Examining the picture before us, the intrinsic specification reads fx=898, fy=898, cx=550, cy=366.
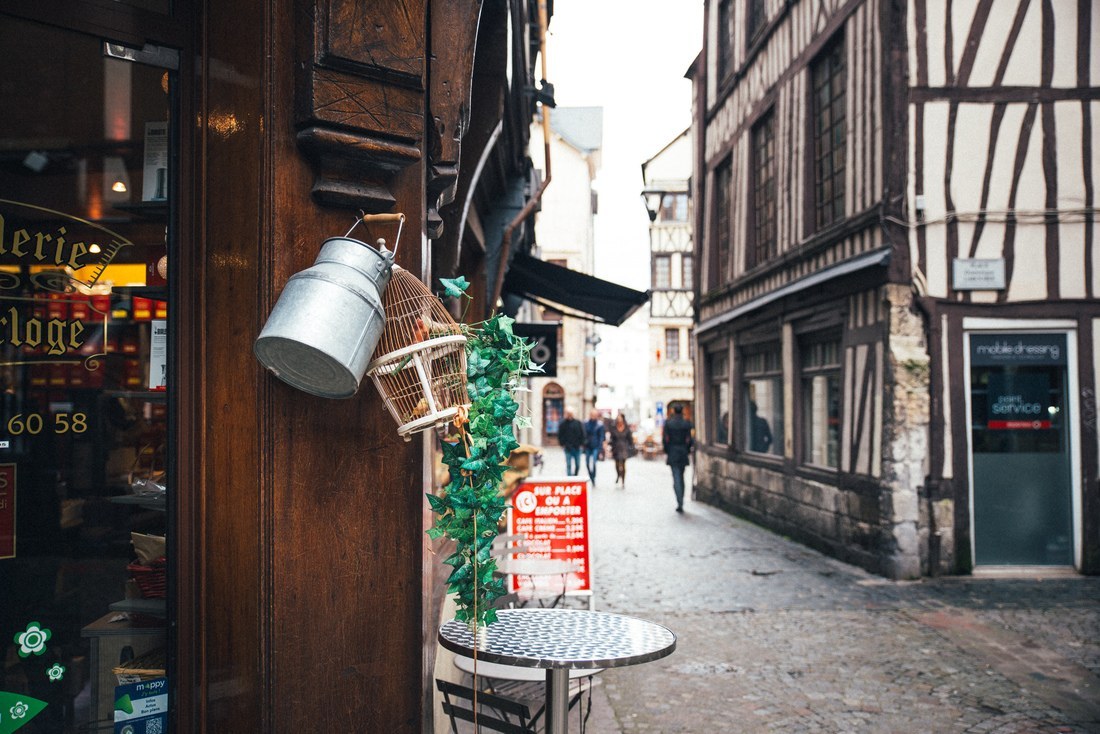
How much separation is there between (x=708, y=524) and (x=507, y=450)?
10801 millimetres

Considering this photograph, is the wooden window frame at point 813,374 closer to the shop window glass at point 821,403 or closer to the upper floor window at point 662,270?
the shop window glass at point 821,403

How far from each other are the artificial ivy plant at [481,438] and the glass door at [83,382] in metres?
0.77

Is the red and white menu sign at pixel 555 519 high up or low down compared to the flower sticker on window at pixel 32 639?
down

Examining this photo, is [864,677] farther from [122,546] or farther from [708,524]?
[708,524]

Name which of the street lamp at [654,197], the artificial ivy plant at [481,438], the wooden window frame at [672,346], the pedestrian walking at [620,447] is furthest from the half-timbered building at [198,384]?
the wooden window frame at [672,346]

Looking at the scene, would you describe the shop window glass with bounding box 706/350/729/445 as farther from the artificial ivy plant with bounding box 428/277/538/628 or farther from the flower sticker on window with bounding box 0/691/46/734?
the flower sticker on window with bounding box 0/691/46/734

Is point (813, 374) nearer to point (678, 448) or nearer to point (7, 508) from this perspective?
point (678, 448)

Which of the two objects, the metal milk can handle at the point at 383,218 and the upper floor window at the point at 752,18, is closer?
the metal milk can handle at the point at 383,218

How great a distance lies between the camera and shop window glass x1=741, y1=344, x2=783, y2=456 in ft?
41.5

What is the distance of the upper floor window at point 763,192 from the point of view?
1283cm

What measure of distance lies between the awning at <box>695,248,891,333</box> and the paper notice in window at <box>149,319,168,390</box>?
7627 millimetres

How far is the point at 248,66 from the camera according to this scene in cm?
238

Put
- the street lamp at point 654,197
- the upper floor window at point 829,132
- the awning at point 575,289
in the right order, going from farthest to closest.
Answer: the street lamp at point 654,197, the upper floor window at point 829,132, the awning at point 575,289

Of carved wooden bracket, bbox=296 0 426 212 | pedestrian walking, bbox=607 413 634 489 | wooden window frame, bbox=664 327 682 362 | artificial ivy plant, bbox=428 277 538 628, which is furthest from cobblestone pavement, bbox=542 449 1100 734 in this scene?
wooden window frame, bbox=664 327 682 362
